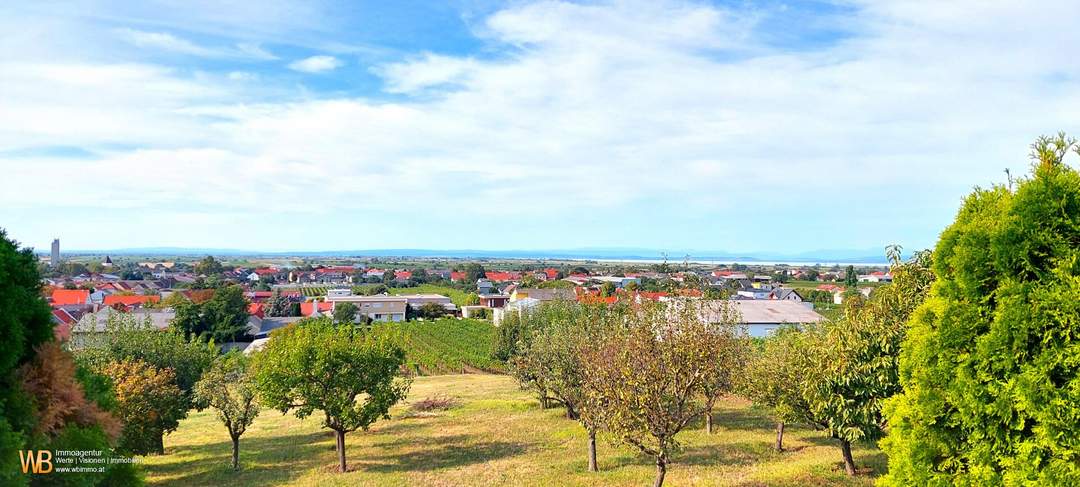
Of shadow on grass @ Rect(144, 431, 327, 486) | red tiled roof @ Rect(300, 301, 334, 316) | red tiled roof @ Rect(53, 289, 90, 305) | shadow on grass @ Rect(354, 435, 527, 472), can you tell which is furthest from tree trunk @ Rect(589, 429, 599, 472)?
red tiled roof @ Rect(53, 289, 90, 305)

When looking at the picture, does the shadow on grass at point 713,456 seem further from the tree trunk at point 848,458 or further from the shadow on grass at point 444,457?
the shadow on grass at point 444,457

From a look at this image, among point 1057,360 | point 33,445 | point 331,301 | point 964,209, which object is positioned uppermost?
point 964,209

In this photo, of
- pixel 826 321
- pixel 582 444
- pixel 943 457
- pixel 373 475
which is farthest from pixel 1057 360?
pixel 373 475

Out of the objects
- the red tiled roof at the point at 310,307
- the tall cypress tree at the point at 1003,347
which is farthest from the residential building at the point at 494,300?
the tall cypress tree at the point at 1003,347

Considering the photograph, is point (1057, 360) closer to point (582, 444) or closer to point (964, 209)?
point (964, 209)

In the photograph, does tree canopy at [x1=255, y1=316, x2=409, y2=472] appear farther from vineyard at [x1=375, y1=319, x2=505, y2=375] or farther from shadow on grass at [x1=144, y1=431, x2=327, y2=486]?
vineyard at [x1=375, y1=319, x2=505, y2=375]

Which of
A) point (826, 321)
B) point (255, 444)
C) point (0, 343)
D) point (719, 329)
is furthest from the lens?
point (255, 444)

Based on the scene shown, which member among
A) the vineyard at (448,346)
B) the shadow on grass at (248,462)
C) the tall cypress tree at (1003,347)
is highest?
the tall cypress tree at (1003,347)
